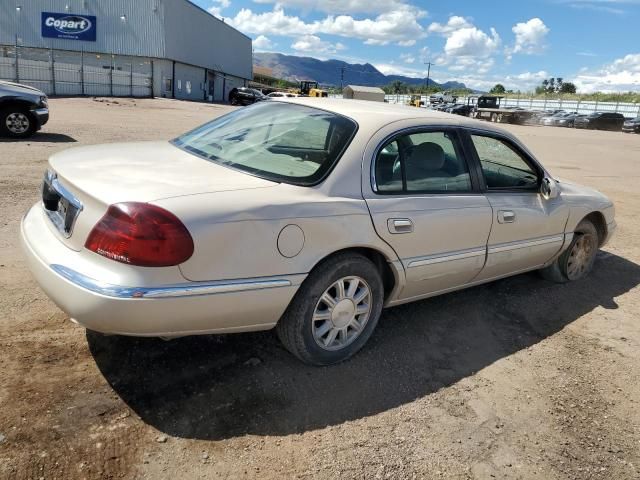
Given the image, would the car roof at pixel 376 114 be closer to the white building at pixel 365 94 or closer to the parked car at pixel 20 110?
the parked car at pixel 20 110

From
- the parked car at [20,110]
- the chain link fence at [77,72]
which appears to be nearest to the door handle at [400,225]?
the parked car at [20,110]

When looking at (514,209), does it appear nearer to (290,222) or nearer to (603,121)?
(290,222)

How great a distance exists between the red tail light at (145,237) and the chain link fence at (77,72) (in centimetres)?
3670

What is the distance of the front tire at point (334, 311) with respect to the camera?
3002 mm

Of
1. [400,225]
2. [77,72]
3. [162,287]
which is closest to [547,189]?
[400,225]

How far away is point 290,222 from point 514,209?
6.83 feet

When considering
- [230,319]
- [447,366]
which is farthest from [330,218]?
[447,366]

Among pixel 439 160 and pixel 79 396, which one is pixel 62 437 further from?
pixel 439 160

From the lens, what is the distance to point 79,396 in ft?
9.05

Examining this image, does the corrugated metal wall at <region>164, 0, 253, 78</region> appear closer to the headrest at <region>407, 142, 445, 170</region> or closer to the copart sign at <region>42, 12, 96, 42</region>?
the copart sign at <region>42, 12, 96, 42</region>

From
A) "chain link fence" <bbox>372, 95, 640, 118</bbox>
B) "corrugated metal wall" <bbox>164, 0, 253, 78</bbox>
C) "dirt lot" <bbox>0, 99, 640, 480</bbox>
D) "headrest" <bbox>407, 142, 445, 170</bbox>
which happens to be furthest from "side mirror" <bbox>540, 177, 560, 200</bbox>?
"chain link fence" <bbox>372, 95, 640, 118</bbox>

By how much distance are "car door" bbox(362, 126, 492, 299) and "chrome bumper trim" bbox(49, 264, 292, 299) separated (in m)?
0.89

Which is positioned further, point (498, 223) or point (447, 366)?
point (498, 223)

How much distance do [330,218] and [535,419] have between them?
1.62 meters
